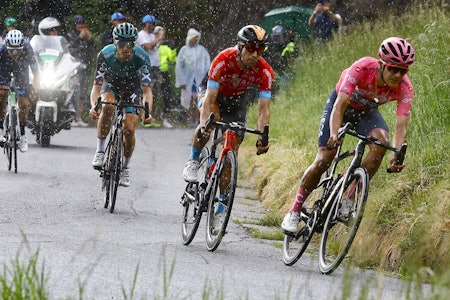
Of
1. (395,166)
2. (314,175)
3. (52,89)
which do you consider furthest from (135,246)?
(52,89)

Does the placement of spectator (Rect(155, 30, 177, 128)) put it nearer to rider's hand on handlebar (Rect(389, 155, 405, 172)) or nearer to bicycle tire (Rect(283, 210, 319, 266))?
bicycle tire (Rect(283, 210, 319, 266))

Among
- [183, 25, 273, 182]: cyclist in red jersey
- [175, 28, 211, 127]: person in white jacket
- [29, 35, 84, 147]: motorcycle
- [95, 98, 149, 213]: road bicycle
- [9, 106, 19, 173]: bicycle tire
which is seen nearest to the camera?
[183, 25, 273, 182]: cyclist in red jersey

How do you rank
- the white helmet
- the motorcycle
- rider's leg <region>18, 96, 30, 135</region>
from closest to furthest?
rider's leg <region>18, 96, 30, 135</region>
the motorcycle
the white helmet

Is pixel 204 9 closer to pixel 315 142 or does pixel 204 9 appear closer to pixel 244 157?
pixel 244 157

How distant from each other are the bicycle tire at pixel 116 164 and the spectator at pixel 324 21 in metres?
9.50

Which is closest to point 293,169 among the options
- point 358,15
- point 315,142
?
point 315,142

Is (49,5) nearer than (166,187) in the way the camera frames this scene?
No

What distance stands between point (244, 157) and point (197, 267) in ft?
26.7

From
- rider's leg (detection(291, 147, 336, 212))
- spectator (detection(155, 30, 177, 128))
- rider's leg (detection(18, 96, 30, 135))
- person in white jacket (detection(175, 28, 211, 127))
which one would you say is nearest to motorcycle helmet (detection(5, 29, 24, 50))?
rider's leg (detection(18, 96, 30, 135))

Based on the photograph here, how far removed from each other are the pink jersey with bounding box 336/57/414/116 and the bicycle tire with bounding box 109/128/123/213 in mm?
3635

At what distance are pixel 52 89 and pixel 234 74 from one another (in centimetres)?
1021

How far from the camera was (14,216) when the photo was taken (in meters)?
11.0

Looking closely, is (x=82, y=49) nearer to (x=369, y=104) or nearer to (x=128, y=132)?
(x=128, y=132)

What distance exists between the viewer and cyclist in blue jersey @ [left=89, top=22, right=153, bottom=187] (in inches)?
484
